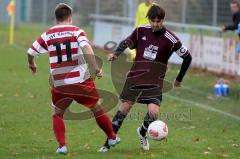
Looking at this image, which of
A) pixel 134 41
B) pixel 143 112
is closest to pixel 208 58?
pixel 143 112

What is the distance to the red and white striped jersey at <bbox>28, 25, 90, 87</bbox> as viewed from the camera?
925cm

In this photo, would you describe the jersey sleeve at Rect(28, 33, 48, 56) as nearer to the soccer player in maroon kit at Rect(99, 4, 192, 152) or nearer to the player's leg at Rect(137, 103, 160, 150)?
the soccer player in maroon kit at Rect(99, 4, 192, 152)

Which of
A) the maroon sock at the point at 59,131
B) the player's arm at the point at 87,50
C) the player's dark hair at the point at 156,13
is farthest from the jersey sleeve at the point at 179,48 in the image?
the maroon sock at the point at 59,131

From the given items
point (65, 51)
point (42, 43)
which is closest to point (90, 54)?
point (65, 51)

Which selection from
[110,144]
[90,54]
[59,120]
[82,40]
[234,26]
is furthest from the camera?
[234,26]

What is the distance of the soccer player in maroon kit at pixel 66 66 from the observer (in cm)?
924

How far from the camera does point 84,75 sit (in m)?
9.40

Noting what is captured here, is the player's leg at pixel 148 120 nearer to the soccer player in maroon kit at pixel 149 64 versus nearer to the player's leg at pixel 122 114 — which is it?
the soccer player in maroon kit at pixel 149 64

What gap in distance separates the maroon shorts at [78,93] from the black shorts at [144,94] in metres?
0.59

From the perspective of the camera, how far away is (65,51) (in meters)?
9.29

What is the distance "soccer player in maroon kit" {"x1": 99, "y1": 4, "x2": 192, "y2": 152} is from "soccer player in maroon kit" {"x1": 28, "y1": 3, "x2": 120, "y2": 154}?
50 centimetres

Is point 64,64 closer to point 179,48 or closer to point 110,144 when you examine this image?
point 110,144

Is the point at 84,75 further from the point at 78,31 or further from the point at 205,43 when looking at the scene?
the point at 205,43

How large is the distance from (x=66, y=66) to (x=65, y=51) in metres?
0.20
